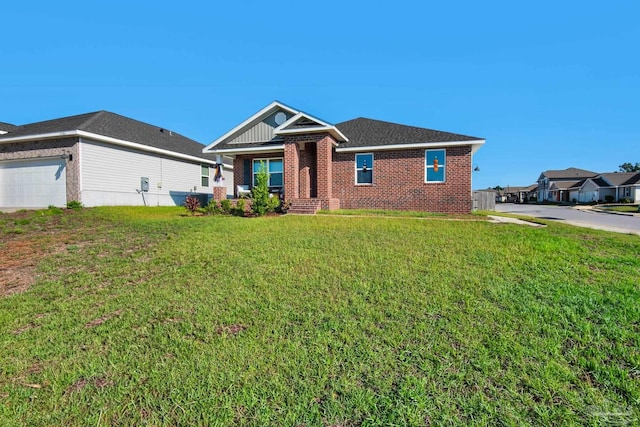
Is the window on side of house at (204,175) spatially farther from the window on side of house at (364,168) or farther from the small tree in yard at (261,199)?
the window on side of house at (364,168)

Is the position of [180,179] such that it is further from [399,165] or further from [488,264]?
[488,264]

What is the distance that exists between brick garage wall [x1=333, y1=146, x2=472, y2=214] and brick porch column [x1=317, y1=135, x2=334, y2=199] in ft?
4.13

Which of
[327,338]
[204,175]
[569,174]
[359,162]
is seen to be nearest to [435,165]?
[359,162]

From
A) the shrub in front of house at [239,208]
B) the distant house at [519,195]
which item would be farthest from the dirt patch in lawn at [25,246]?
the distant house at [519,195]

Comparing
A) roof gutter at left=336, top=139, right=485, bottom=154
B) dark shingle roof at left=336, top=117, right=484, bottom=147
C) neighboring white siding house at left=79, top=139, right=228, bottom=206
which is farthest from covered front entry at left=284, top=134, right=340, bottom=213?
neighboring white siding house at left=79, top=139, right=228, bottom=206

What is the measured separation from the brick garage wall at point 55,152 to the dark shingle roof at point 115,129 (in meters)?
0.51

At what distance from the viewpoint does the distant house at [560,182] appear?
55.8 m

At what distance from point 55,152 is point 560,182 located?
7209cm

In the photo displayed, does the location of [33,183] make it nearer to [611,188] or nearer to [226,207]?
[226,207]

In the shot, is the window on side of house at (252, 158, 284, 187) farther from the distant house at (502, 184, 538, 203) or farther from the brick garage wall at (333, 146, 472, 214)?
the distant house at (502, 184, 538, 203)

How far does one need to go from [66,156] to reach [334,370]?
688 inches

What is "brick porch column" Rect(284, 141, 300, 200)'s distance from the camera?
14664 mm

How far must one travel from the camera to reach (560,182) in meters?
57.2

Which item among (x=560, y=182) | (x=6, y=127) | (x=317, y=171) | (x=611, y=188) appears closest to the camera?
(x=317, y=171)
